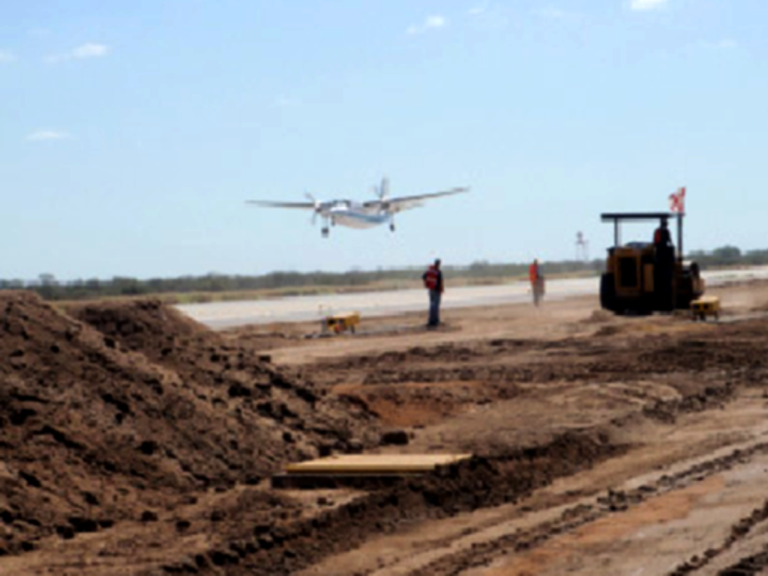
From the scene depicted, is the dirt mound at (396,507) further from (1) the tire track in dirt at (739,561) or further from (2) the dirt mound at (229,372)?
(1) the tire track in dirt at (739,561)

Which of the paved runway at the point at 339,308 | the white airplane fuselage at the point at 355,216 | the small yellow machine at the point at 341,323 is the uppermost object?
the white airplane fuselage at the point at 355,216

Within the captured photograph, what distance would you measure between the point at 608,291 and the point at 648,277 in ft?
3.97

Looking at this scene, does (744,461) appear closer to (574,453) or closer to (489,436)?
(574,453)

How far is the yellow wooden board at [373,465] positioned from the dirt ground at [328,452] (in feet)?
1.05

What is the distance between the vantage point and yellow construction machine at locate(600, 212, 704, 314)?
37875mm

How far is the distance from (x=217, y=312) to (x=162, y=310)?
4559 centimetres

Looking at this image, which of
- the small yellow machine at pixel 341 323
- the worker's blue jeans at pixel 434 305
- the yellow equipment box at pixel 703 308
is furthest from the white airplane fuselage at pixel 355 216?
the yellow equipment box at pixel 703 308

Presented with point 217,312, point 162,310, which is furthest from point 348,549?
point 217,312

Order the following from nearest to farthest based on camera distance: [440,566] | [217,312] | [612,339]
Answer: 1. [440,566]
2. [612,339]
3. [217,312]

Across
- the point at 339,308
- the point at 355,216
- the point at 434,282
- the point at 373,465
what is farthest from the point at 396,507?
the point at 355,216

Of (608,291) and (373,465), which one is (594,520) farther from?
(608,291)

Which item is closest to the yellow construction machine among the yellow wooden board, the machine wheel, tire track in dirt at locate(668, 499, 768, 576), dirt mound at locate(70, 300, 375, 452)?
the machine wheel

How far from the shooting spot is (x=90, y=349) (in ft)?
53.2

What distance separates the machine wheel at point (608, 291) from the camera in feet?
127
